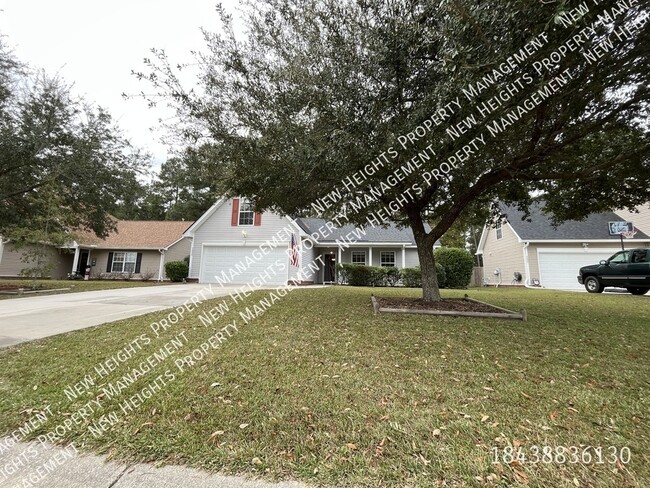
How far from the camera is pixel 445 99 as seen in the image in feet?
12.6

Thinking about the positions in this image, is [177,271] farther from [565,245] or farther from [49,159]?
[565,245]

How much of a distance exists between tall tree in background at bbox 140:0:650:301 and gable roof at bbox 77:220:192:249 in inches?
Answer: 643

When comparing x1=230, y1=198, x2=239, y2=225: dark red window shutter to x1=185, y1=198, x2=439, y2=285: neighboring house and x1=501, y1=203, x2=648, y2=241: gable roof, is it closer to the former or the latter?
x1=185, y1=198, x2=439, y2=285: neighboring house

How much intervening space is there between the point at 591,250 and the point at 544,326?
14.7 metres

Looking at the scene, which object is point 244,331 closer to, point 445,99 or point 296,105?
point 296,105

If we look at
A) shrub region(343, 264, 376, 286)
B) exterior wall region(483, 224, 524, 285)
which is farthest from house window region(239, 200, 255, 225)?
exterior wall region(483, 224, 524, 285)

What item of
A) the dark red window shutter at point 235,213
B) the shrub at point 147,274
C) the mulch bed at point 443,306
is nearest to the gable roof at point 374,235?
the dark red window shutter at point 235,213

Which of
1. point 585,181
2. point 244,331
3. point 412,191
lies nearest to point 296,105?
point 412,191

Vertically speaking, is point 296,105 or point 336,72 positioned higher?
point 336,72

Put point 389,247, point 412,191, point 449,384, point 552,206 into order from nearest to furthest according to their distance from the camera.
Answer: point 449,384 < point 412,191 < point 552,206 < point 389,247

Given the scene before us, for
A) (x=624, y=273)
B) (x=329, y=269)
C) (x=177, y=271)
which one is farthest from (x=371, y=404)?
(x=177, y=271)

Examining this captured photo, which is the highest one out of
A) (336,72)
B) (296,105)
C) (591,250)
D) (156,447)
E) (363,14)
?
(363,14)

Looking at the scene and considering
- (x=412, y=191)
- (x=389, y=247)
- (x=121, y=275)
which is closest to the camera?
(x=412, y=191)

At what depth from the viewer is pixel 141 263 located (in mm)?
20125
